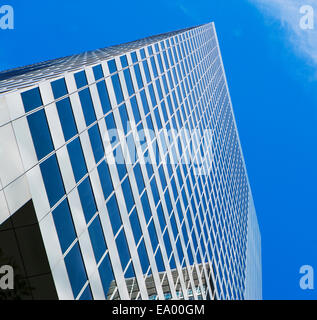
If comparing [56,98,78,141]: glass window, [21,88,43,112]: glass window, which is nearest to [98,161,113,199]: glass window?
[56,98,78,141]: glass window

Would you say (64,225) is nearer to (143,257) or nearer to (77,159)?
(77,159)

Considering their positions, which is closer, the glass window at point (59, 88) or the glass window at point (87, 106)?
the glass window at point (59, 88)

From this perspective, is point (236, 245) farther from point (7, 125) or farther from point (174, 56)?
point (7, 125)

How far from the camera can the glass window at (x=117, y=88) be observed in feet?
91.3

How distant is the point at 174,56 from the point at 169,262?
3369 cm

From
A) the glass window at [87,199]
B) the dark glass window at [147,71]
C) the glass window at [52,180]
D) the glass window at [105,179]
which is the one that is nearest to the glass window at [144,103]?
the dark glass window at [147,71]

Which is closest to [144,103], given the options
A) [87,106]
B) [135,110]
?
[135,110]

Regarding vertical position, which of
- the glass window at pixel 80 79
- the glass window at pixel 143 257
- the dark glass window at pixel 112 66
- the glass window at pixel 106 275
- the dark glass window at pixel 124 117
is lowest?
the glass window at pixel 143 257

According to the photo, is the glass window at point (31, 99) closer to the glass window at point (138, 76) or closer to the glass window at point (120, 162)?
the glass window at point (120, 162)

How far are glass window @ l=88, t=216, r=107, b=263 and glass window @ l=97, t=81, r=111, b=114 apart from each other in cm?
841

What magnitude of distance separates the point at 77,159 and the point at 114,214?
181 inches

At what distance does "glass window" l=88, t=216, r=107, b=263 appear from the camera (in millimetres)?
18441

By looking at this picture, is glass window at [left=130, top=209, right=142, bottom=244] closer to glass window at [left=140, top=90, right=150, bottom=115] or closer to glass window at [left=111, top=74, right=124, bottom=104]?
glass window at [left=111, top=74, right=124, bottom=104]

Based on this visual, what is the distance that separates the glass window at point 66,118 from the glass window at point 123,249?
681cm
